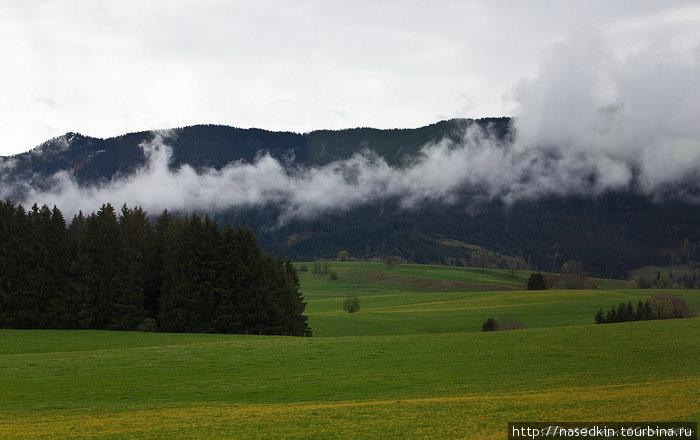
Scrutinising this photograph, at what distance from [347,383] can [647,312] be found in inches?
2431

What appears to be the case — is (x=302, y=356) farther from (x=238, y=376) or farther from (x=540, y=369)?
(x=540, y=369)

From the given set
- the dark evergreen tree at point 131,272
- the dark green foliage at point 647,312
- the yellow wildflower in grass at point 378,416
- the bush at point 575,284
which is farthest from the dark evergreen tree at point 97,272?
the bush at point 575,284

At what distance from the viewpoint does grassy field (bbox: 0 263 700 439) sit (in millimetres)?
21734

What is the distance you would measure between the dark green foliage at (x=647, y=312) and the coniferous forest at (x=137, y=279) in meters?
41.3

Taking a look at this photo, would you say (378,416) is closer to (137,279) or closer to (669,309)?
(137,279)

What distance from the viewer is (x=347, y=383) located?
34.3 meters

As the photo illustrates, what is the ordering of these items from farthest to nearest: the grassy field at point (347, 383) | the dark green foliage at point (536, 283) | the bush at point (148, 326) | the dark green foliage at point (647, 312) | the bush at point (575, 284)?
the bush at point (575, 284), the dark green foliage at point (536, 283), the dark green foliage at point (647, 312), the bush at point (148, 326), the grassy field at point (347, 383)

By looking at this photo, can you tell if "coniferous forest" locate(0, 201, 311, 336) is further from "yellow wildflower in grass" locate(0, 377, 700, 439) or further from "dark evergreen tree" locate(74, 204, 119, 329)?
"yellow wildflower in grass" locate(0, 377, 700, 439)

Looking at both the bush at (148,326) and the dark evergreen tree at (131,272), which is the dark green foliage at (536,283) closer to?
the dark evergreen tree at (131,272)

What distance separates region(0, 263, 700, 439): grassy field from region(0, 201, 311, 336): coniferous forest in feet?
24.1

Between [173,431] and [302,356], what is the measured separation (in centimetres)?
2353

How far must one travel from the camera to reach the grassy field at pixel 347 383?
21.7 metres

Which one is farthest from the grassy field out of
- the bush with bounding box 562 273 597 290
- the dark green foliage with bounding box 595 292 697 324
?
the bush with bounding box 562 273 597 290

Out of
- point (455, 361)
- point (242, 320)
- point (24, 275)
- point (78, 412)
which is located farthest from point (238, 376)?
point (24, 275)
